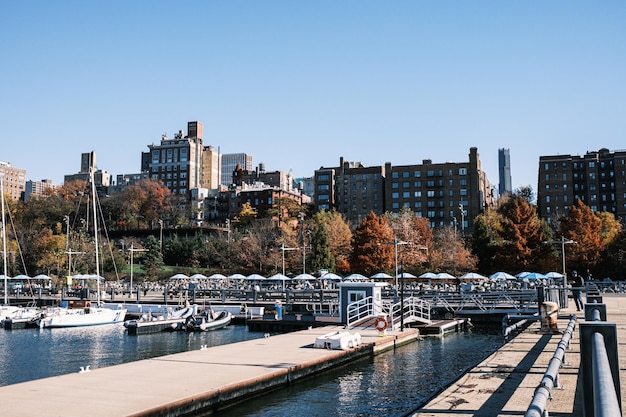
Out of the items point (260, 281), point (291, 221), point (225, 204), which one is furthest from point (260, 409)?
point (225, 204)

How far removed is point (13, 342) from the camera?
39.7 meters

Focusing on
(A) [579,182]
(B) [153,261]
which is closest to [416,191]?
(A) [579,182]

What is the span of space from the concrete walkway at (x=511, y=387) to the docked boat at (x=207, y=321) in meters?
26.9

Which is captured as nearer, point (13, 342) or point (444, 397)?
point (444, 397)

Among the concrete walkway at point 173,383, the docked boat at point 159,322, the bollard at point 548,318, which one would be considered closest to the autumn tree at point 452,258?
the docked boat at point 159,322

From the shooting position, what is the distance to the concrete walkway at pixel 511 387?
12.3 metres

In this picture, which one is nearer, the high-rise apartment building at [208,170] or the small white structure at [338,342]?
the small white structure at [338,342]

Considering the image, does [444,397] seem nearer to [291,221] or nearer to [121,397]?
[121,397]

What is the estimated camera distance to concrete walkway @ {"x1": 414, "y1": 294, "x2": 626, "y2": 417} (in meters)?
12.3

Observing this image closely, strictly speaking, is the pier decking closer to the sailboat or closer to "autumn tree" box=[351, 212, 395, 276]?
the sailboat

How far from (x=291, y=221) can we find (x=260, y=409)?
10865cm

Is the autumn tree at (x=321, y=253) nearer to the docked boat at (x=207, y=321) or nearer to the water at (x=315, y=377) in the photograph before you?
the docked boat at (x=207, y=321)

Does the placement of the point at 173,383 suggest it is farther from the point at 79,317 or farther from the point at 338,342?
the point at 79,317

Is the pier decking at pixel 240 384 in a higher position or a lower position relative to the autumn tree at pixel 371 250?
lower
